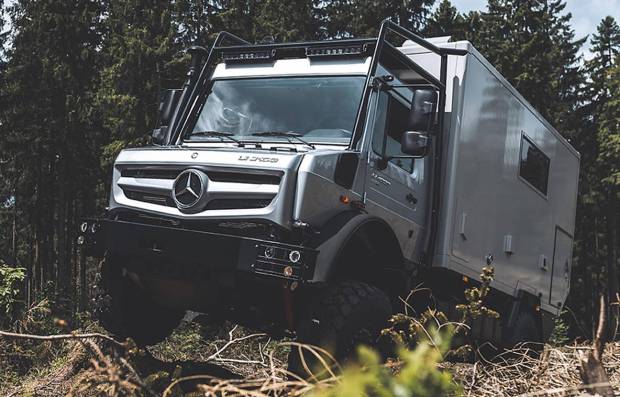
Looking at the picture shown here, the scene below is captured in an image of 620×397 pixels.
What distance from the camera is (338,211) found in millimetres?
5961

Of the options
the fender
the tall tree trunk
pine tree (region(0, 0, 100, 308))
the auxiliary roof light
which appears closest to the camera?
the auxiliary roof light

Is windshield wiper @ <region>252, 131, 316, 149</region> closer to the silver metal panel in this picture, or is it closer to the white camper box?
the white camper box

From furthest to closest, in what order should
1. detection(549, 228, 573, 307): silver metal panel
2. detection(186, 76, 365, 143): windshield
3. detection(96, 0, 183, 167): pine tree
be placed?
detection(96, 0, 183, 167): pine tree < detection(549, 228, 573, 307): silver metal panel < detection(186, 76, 365, 143): windshield

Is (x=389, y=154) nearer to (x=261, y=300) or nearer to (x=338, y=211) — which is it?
(x=338, y=211)

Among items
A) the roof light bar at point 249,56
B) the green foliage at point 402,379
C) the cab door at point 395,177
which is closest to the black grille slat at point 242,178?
the cab door at point 395,177

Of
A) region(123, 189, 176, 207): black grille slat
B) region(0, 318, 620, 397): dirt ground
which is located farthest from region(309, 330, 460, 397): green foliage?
region(123, 189, 176, 207): black grille slat

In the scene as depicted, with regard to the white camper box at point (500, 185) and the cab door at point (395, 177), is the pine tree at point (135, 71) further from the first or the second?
the cab door at point (395, 177)

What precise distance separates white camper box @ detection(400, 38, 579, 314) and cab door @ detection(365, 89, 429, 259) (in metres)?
0.38

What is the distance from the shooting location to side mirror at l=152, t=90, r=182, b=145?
24.1 feet

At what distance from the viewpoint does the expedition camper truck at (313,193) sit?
555 cm

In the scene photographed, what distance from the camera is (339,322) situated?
5.35 metres

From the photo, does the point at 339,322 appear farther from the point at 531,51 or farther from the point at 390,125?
the point at 531,51

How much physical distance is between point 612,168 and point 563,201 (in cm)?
2209

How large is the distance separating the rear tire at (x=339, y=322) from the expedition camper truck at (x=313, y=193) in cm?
1
